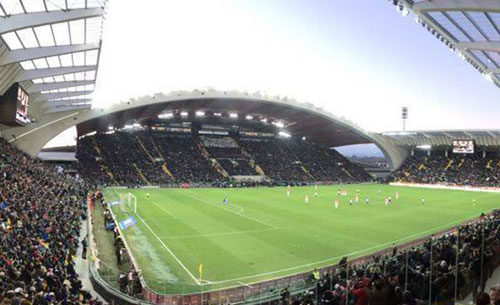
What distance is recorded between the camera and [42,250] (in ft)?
48.8

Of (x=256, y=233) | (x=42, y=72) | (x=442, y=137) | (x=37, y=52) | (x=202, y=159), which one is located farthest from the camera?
(x=442, y=137)

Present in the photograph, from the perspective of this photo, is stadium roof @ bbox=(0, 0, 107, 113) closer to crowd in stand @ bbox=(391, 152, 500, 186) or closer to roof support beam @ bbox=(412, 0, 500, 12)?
roof support beam @ bbox=(412, 0, 500, 12)

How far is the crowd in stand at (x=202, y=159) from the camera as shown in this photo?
208 feet

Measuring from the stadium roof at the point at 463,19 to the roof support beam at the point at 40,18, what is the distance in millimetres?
15234

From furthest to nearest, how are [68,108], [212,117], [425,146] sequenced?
[425,146], [212,117], [68,108]

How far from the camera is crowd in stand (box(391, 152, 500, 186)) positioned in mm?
71688

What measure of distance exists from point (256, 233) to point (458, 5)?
1802 cm

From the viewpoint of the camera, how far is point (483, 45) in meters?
17.6

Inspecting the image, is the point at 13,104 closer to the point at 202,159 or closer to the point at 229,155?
the point at 202,159

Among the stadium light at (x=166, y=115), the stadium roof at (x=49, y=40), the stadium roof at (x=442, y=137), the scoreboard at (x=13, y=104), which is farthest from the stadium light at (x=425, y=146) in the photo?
the scoreboard at (x=13, y=104)

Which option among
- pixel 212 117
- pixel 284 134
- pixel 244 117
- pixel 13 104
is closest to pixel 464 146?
pixel 284 134

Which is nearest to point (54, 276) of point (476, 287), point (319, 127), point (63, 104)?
point (476, 287)

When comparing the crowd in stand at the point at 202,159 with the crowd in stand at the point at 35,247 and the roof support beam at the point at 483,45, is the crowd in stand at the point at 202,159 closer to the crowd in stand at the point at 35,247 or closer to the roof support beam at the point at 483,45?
the crowd in stand at the point at 35,247

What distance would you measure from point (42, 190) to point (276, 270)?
17369 mm
